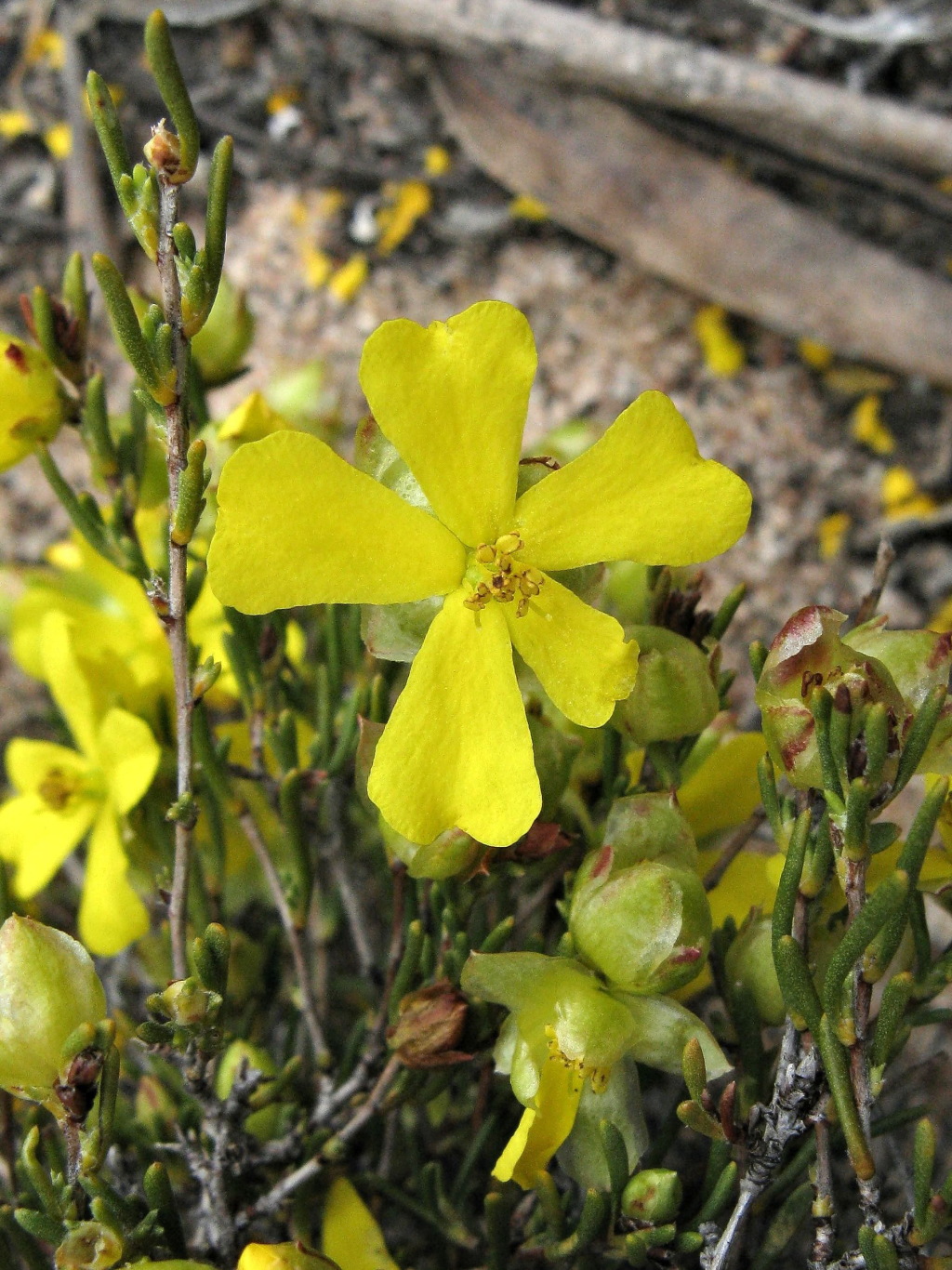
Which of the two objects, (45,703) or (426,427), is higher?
(426,427)

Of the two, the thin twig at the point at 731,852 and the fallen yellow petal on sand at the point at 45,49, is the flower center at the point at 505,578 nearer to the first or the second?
the thin twig at the point at 731,852

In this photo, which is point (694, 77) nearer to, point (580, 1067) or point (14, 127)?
point (14, 127)

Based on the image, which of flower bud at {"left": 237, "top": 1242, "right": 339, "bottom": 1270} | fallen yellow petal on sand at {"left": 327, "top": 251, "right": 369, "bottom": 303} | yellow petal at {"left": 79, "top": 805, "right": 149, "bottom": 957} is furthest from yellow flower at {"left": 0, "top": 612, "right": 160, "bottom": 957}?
fallen yellow petal on sand at {"left": 327, "top": 251, "right": 369, "bottom": 303}

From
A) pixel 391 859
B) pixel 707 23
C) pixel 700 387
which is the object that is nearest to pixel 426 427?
pixel 391 859

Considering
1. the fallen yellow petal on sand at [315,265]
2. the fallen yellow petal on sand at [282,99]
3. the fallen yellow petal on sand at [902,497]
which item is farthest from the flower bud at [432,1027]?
the fallen yellow petal on sand at [282,99]

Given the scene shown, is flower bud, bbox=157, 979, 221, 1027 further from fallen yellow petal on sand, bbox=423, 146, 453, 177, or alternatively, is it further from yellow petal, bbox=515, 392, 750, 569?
fallen yellow petal on sand, bbox=423, 146, 453, 177

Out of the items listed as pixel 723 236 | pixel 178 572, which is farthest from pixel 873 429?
pixel 178 572

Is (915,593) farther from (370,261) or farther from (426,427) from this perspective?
(426,427)
